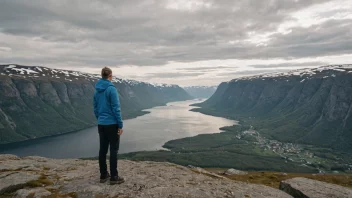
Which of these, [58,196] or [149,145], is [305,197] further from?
[149,145]

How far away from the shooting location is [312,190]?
38.5ft

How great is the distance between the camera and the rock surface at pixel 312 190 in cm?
1127

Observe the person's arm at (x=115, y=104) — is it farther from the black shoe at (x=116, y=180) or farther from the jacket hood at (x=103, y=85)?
the black shoe at (x=116, y=180)

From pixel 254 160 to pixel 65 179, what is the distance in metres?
183

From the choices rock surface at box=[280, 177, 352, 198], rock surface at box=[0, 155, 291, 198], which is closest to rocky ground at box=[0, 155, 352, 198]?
rock surface at box=[0, 155, 291, 198]

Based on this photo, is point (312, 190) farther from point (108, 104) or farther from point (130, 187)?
point (108, 104)

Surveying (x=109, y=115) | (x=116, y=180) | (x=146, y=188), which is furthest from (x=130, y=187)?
(x=109, y=115)

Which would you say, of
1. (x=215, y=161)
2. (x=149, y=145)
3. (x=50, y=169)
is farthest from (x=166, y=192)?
(x=149, y=145)

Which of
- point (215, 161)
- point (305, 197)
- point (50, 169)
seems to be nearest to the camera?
point (305, 197)

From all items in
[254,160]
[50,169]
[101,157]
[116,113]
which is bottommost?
[254,160]

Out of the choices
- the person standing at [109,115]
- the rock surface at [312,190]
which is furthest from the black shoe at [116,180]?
the rock surface at [312,190]

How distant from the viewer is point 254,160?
180500mm

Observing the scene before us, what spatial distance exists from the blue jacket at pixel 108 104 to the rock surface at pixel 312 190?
872 centimetres

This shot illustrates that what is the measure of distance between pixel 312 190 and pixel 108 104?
33.7 ft
